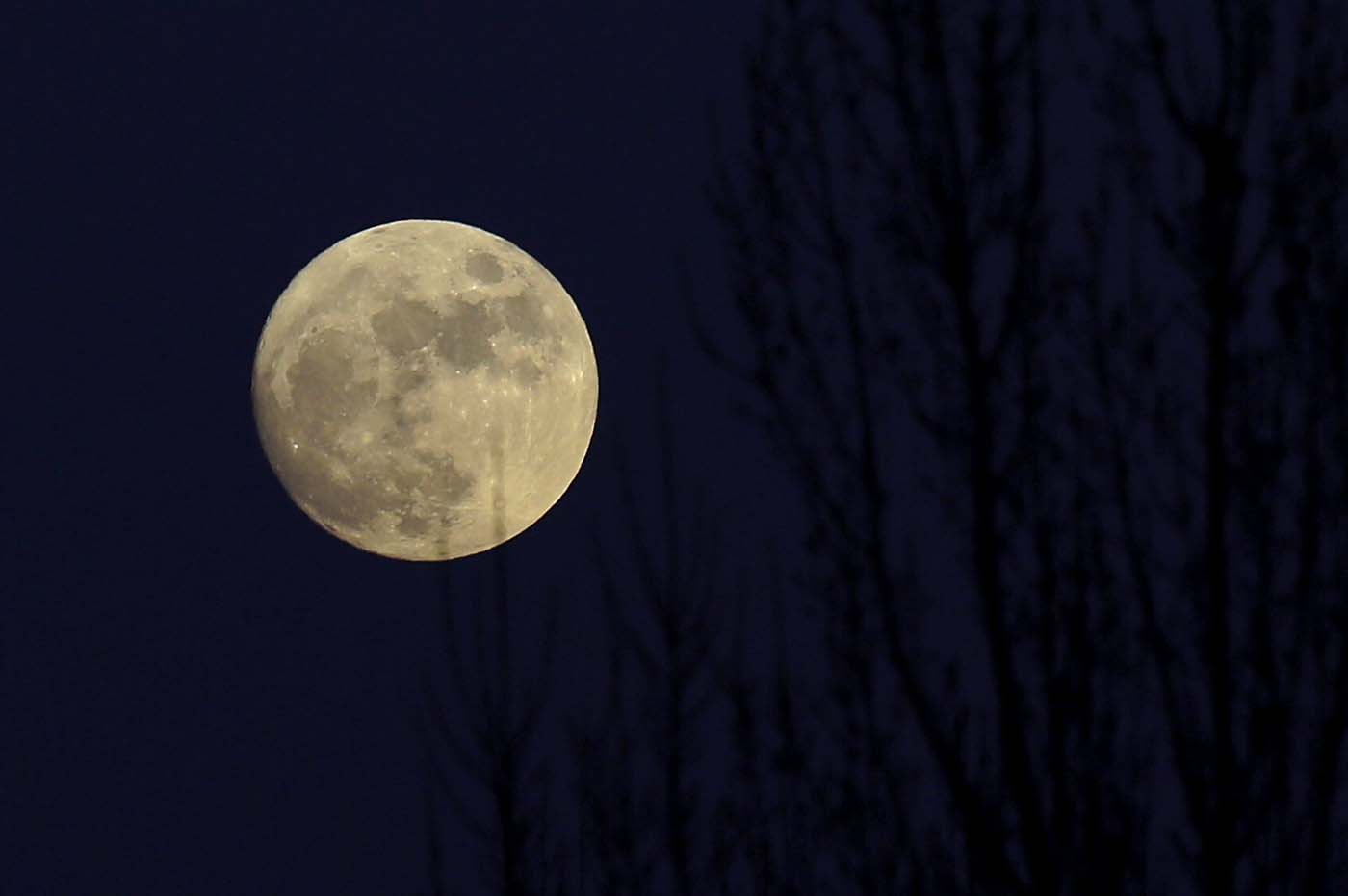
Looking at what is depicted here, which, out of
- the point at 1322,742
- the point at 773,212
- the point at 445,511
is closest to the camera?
the point at 1322,742

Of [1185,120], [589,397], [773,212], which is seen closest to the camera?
[1185,120]

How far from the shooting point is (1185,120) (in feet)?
20.0

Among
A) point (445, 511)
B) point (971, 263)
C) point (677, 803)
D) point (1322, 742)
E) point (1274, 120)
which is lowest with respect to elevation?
point (677, 803)

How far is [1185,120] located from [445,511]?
5384 millimetres

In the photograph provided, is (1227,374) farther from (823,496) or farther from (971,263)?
(823,496)

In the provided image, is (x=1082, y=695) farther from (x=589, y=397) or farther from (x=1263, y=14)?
(x=589, y=397)

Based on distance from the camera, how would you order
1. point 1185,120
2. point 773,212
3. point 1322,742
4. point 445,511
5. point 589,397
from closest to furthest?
point 1322,742 → point 1185,120 → point 773,212 → point 445,511 → point 589,397

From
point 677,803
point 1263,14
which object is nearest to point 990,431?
point 1263,14

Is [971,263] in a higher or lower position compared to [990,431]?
higher

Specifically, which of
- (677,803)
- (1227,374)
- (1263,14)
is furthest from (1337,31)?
(677,803)

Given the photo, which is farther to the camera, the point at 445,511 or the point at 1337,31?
the point at 445,511

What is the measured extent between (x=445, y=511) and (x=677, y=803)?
321 centimetres

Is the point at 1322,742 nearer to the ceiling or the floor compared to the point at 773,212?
nearer to the floor

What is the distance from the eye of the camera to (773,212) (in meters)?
6.79
